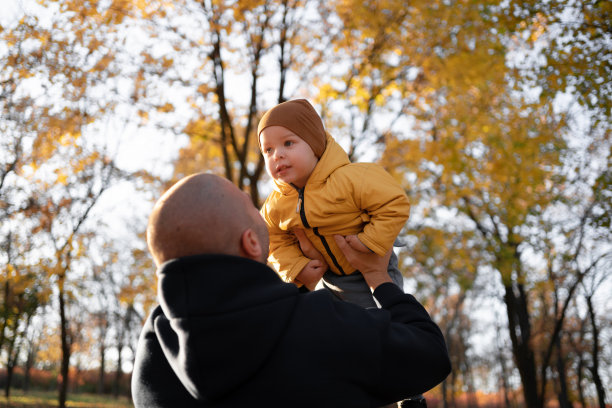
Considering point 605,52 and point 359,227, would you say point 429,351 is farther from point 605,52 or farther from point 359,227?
point 605,52

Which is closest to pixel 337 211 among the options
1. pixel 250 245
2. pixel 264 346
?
pixel 250 245

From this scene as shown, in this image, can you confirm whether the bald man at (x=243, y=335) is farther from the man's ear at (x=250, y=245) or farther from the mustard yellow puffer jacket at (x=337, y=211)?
the mustard yellow puffer jacket at (x=337, y=211)

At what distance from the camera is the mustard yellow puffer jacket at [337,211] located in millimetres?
2412

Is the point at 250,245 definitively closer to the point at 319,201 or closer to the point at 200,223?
the point at 200,223

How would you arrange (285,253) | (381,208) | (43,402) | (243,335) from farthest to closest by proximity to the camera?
1. (43,402)
2. (285,253)
3. (381,208)
4. (243,335)

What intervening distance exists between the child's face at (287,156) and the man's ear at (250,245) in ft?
3.18

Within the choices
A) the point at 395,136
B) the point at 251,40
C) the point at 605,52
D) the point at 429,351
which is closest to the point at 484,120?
the point at 395,136

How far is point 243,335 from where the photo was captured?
142 centimetres

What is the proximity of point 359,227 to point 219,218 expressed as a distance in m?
1.15

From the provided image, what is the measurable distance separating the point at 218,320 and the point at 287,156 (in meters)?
1.34

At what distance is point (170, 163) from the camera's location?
1599 cm

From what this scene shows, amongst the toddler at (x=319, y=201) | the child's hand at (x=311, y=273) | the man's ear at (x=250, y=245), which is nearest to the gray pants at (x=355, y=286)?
the toddler at (x=319, y=201)

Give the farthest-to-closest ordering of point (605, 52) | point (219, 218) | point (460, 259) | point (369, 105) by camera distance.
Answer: point (460, 259) → point (369, 105) → point (605, 52) → point (219, 218)

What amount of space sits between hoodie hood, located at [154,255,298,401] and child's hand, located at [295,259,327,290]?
3.17 ft
